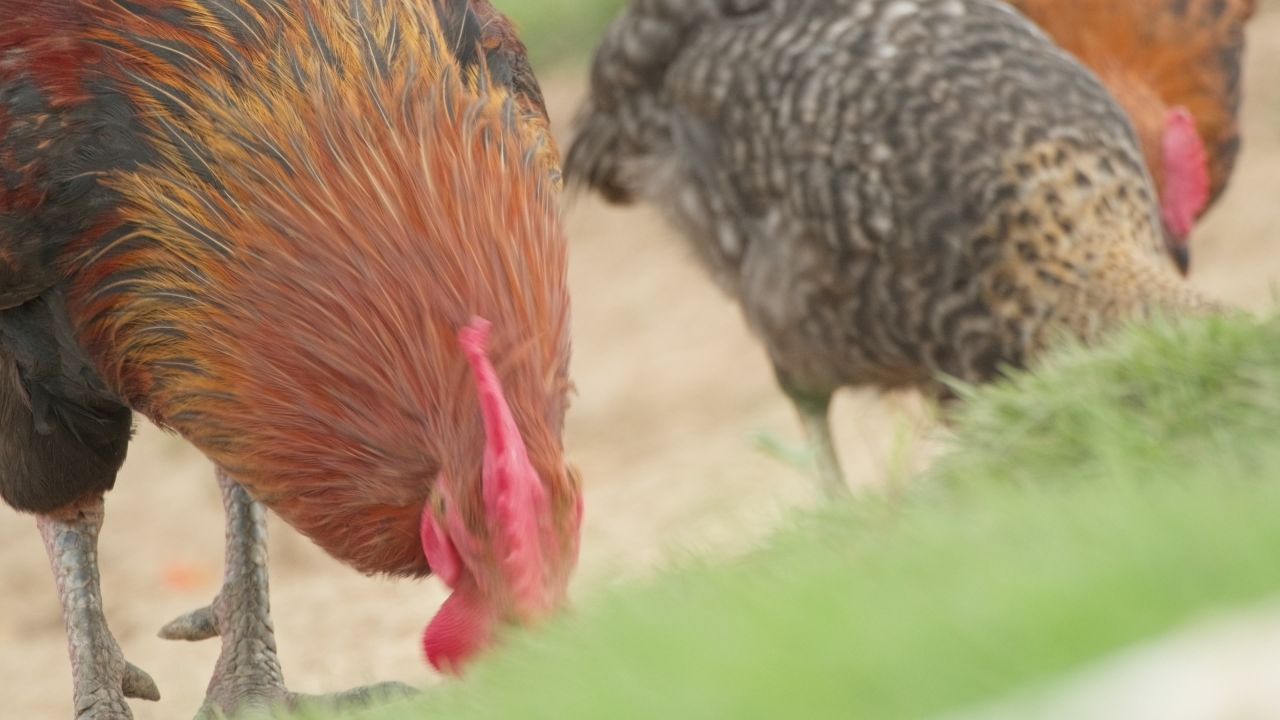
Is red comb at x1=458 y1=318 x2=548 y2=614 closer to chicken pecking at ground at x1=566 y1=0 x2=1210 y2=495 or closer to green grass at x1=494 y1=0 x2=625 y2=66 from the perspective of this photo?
chicken pecking at ground at x1=566 y1=0 x2=1210 y2=495

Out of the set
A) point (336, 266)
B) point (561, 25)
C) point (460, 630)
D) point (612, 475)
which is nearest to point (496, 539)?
point (460, 630)

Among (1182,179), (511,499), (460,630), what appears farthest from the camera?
(1182,179)

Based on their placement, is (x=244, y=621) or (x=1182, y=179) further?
(x=1182, y=179)

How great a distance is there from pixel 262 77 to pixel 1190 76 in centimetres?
516

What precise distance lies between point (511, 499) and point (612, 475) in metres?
5.32

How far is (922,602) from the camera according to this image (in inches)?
98.7

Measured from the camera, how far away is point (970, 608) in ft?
7.81

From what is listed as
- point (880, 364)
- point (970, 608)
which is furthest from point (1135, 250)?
point (970, 608)

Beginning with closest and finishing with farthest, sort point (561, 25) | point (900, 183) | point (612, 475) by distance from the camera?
point (900, 183), point (612, 475), point (561, 25)

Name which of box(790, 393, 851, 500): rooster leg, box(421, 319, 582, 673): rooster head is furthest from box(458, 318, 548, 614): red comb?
box(790, 393, 851, 500): rooster leg

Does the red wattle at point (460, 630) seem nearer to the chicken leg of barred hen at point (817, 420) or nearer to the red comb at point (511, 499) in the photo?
the red comb at point (511, 499)

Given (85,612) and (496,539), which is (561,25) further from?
(496,539)

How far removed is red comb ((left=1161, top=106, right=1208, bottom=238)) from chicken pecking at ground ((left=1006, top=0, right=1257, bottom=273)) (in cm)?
19

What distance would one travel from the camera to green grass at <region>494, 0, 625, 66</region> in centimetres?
1133
